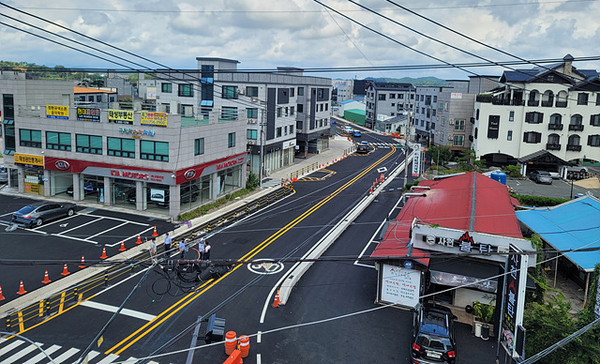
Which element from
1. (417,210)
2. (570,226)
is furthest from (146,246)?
(570,226)

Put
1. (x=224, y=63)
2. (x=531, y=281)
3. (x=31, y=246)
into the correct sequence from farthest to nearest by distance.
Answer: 1. (x=224, y=63)
2. (x=31, y=246)
3. (x=531, y=281)

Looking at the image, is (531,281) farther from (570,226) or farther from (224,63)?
(224,63)

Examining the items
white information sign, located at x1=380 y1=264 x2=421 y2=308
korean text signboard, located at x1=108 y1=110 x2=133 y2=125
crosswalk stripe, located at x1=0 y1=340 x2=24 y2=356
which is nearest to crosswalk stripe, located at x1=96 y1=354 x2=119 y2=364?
crosswalk stripe, located at x1=0 y1=340 x2=24 y2=356

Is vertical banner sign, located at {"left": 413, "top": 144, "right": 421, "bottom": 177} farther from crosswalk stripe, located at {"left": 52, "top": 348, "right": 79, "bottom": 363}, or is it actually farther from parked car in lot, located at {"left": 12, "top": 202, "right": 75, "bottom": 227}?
crosswalk stripe, located at {"left": 52, "top": 348, "right": 79, "bottom": 363}

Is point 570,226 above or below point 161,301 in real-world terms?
above

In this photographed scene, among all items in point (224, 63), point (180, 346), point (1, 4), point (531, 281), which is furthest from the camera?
point (224, 63)
